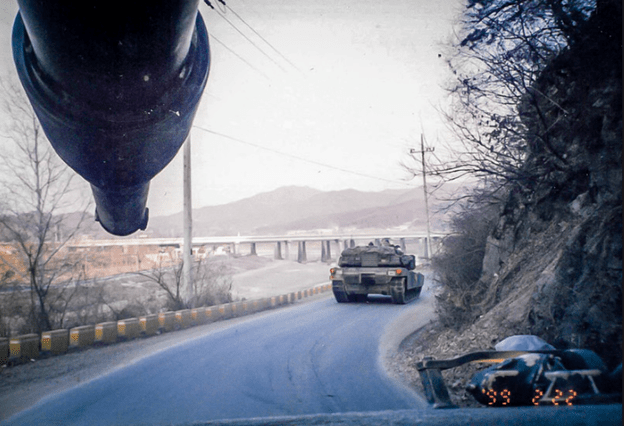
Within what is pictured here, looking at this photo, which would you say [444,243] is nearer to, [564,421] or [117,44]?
[564,421]

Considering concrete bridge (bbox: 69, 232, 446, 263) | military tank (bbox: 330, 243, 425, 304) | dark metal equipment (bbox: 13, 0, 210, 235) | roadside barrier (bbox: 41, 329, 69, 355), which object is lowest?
roadside barrier (bbox: 41, 329, 69, 355)

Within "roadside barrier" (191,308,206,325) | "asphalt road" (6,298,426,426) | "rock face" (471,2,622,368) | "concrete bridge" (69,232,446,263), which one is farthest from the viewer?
"roadside barrier" (191,308,206,325)

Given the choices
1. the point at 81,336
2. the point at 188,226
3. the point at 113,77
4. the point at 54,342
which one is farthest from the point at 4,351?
the point at 113,77

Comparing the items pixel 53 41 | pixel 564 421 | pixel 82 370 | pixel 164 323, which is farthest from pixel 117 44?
pixel 164 323

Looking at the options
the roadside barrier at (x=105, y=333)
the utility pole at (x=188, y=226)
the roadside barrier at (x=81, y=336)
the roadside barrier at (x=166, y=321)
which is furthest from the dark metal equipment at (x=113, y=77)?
the roadside barrier at (x=166, y=321)

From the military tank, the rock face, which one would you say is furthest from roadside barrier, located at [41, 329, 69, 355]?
the military tank

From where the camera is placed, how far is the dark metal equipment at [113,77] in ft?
3.74

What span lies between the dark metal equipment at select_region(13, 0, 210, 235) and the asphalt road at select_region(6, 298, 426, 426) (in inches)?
90.4

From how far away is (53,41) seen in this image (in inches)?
46.1

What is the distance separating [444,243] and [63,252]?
→ 701 cm

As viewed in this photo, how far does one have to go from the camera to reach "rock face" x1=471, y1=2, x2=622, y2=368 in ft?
9.57

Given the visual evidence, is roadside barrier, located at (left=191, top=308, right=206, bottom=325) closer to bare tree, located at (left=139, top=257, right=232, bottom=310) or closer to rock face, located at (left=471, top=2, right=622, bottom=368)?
bare tree, located at (left=139, top=257, right=232, bottom=310)

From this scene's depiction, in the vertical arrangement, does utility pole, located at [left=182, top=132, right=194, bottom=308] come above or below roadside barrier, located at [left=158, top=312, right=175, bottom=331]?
above

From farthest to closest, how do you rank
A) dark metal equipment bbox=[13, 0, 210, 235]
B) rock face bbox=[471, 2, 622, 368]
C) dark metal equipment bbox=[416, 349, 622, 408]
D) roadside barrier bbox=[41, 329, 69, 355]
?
roadside barrier bbox=[41, 329, 69, 355] < rock face bbox=[471, 2, 622, 368] < dark metal equipment bbox=[416, 349, 622, 408] < dark metal equipment bbox=[13, 0, 210, 235]
